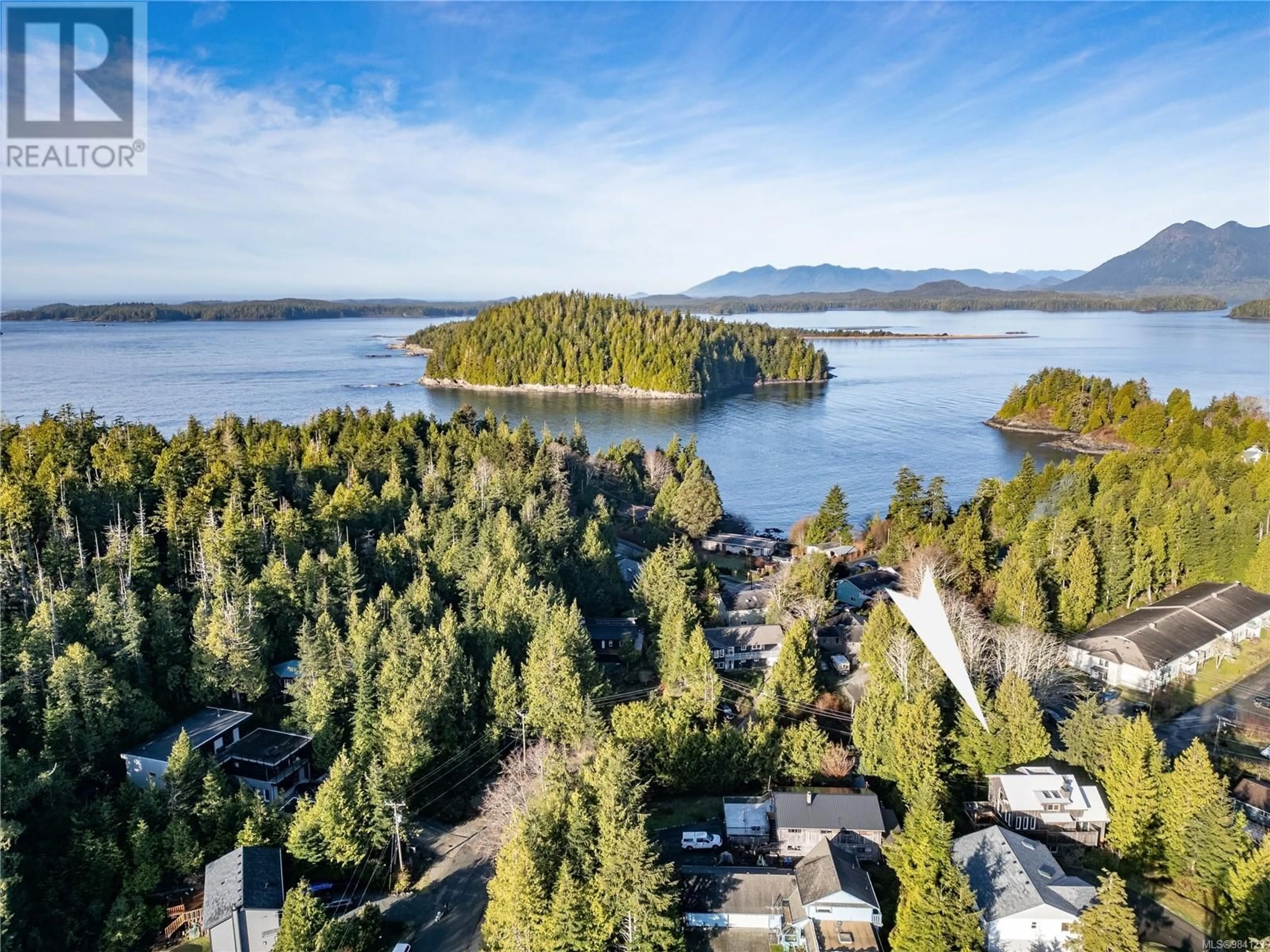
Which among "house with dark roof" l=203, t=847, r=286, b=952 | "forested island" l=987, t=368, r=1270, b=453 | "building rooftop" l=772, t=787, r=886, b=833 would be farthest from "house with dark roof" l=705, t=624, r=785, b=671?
"forested island" l=987, t=368, r=1270, b=453

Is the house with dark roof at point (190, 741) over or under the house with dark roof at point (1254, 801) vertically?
under

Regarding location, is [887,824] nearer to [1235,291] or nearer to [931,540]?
[931,540]

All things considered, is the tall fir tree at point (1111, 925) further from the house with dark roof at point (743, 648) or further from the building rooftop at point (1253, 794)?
the house with dark roof at point (743, 648)

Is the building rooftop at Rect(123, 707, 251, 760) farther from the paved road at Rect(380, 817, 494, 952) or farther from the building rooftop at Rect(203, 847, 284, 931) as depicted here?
the paved road at Rect(380, 817, 494, 952)

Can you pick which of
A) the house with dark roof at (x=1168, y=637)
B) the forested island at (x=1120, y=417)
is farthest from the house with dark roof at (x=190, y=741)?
the forested island at (x=1120, y=417)

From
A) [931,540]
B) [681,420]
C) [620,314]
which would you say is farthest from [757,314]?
[931,540]

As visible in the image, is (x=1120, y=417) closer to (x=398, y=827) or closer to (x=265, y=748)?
(x=398, y=827)
